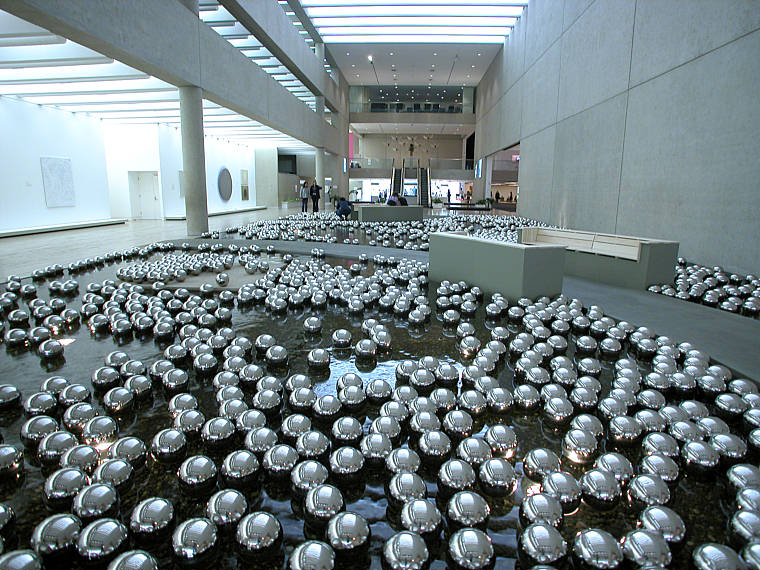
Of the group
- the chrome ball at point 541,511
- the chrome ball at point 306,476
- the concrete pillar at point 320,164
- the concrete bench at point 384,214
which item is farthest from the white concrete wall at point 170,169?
the chrome ball at point 541,511

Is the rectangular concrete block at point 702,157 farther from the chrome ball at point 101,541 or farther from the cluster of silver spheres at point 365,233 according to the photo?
the chrome ball at point 101,541

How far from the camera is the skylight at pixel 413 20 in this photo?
20875mm

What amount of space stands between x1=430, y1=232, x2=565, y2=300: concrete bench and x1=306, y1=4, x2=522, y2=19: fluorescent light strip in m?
19.2

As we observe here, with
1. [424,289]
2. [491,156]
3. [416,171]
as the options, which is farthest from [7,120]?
[416,171]

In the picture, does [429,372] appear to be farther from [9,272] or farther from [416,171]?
[416,171]

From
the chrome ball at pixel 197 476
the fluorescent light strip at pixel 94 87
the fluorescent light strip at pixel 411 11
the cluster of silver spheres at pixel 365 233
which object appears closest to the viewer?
the chrome ball at pixel 197 476

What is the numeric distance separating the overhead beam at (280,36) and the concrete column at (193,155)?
422cm

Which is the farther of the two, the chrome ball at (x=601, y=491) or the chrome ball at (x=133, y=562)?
the chrome ball at (x=601, y=491)

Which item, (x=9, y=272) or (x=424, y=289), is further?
(x=9, y=272)

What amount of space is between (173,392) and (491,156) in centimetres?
2954

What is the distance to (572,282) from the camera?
6.18 metres

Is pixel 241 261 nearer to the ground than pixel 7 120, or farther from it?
nearer to the ground

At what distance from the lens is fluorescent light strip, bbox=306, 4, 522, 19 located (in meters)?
21.2

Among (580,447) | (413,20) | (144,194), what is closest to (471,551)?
(580,447)
